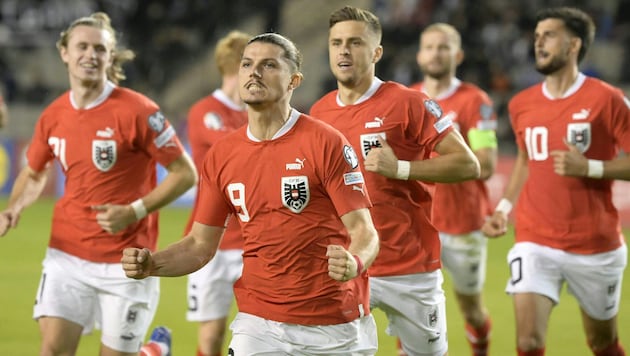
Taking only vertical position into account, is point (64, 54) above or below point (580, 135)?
above

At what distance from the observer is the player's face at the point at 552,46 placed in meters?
7.73

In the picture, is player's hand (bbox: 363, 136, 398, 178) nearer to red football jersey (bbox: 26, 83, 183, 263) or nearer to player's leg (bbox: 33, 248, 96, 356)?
red football jersey (bbox: 26, 83, 183, 263)

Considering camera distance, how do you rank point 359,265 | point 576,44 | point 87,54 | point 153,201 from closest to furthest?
point 359,265, point 153,201, point 87,54, point 576,44

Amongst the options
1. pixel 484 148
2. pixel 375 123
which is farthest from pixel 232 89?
pixel 375 123

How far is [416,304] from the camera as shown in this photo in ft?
22.0

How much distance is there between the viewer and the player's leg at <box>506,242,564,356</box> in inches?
285

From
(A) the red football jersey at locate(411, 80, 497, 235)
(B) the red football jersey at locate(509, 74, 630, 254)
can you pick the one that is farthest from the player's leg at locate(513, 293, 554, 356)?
(A) the red football jersey at locate(411, 80, 497, 235)

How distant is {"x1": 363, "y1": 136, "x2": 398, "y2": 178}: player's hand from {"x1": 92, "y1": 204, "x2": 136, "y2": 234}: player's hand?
1650 millimetres

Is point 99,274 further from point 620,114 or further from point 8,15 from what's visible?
point 8,15

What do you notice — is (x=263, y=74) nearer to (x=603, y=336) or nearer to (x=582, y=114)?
(x=582, y=114)

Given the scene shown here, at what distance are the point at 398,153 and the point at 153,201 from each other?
163 cm

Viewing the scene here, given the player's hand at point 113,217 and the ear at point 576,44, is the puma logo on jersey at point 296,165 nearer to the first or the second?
the player's hand at point 113,217

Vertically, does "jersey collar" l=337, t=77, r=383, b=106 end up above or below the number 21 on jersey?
above

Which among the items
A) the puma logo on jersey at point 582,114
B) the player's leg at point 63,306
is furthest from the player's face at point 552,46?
the player's leg at point 63,306
